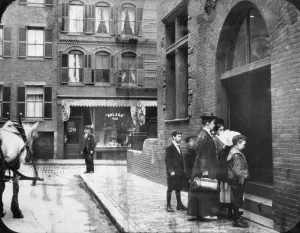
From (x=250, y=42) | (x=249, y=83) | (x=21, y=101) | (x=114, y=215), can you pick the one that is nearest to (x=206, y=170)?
(x=114, y=215)

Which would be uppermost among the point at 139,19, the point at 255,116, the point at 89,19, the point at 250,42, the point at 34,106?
the point at 139,19

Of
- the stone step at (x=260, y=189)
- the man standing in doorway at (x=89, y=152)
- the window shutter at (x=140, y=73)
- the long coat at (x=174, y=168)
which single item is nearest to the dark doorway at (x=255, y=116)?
the stone step at (x=260, y=189)

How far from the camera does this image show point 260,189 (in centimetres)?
718

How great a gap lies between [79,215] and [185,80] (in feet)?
16.2

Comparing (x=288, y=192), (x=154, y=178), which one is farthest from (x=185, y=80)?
(x=288, y=192)

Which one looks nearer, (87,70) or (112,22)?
(87,70)

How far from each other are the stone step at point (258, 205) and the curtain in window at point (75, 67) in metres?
18.9

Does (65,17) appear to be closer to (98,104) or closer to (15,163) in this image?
(98,104)

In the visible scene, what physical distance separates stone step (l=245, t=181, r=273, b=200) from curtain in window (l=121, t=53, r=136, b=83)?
18.2 meters

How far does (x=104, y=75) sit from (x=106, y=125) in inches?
128

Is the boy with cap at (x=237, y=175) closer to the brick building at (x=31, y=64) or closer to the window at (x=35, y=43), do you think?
the brick building at (x=31, y=64)

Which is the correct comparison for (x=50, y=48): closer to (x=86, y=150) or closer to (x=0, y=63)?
(x=0, y=63)

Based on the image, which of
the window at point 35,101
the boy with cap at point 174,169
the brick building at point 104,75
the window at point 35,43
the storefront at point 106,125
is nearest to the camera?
the boy with cap at point 174,169

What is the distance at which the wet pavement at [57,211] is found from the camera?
6576 mm
